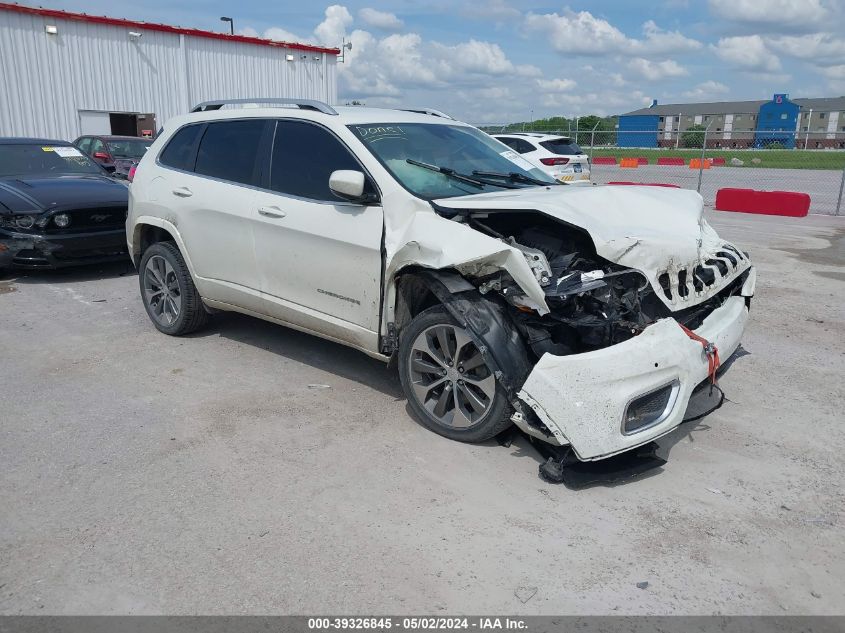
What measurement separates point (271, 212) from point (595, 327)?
2.40 m

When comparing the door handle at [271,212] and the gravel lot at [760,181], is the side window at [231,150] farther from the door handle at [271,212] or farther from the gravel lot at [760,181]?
the gravel lot at [760,181]

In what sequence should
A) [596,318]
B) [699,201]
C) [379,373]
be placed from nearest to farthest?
[596,318] < [699,201] < [379,373]

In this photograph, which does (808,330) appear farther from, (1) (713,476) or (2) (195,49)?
(2) (195,49)

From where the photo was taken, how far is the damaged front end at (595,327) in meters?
3.29

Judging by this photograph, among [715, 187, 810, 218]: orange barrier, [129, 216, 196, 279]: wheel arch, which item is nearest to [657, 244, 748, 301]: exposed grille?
[129, 216, 196, 279]: wheel arch

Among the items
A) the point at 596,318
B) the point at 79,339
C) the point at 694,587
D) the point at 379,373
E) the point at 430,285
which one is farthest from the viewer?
the point at 79,339

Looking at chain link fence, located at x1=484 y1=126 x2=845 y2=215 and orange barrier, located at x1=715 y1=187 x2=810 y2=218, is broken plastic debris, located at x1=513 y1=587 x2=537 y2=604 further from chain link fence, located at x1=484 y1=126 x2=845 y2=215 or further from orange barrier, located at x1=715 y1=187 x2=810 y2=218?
chain link fence, located at x1=484 y1=126 x2=845 y2=215

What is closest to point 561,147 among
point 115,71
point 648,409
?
point 648,409

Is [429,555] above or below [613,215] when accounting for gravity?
below

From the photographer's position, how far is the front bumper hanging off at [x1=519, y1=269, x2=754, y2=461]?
327 centimetres

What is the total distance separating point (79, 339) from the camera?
19.5 ft

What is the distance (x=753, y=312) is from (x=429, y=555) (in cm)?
508

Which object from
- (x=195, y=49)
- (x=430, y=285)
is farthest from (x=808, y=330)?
(x=195, y=49)

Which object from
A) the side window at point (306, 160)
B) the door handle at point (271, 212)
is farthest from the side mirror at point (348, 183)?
the door handle at point (271, 212)
